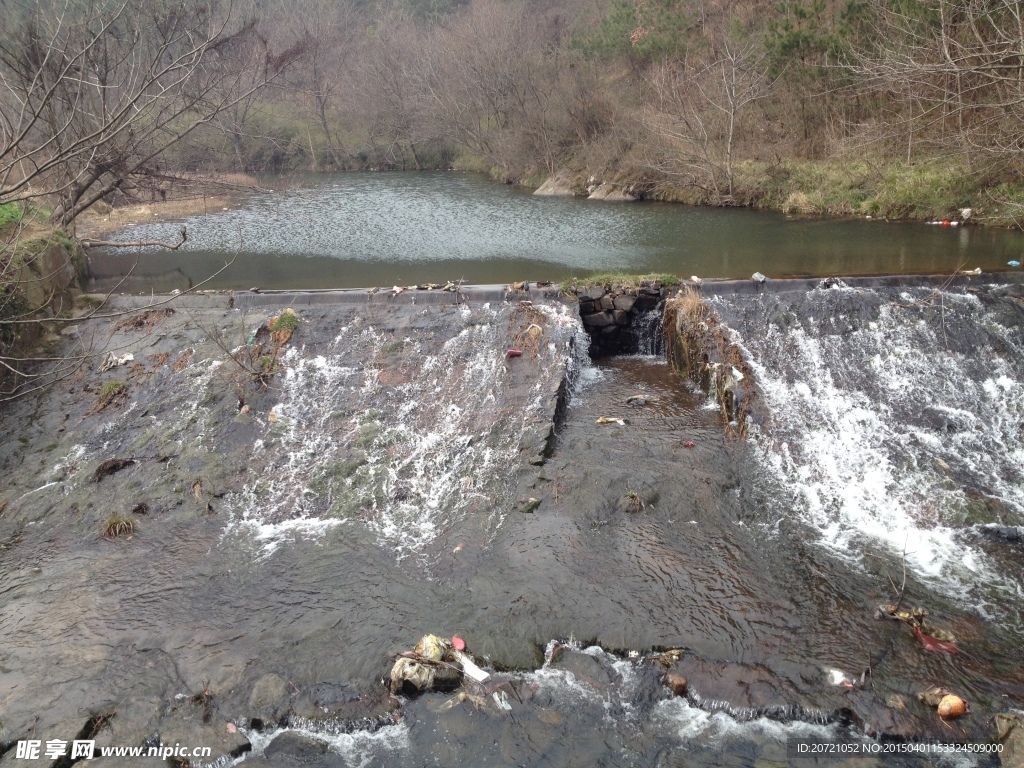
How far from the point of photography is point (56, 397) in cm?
884

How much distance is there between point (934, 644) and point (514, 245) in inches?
469

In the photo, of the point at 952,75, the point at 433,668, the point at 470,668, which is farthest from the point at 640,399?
the point at 952,75

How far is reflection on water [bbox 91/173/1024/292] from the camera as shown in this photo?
12352 millimetres

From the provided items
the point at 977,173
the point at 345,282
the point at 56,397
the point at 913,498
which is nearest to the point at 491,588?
the point at 913,498

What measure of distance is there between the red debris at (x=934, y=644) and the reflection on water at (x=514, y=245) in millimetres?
7072

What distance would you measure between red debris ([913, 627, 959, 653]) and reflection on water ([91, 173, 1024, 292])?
7072mm

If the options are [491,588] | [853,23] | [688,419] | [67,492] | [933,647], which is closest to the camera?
[933,647]

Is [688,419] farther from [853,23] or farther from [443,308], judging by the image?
[853,23]

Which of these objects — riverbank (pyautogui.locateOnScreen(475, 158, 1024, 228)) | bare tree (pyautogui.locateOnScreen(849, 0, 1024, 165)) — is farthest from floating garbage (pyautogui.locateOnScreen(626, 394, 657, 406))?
riverbank (pyautogui.locateOnScreen(475, 158, 1024, 228))

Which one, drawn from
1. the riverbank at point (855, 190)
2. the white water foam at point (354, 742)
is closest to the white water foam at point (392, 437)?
the white water foam at point (354, 742)

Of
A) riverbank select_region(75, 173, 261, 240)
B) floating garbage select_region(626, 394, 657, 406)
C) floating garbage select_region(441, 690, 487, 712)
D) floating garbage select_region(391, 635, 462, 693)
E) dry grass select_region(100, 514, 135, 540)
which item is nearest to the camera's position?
floating garbage select_region(441, 690, 487, 712)

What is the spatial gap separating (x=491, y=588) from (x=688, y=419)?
3.53m

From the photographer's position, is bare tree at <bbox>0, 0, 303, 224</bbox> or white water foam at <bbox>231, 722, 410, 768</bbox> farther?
white water foam at <bbox>231, 722, 410, 768</bbox>

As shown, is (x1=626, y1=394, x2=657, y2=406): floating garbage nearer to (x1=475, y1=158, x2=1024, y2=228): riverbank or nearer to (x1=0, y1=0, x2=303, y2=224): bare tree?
(x1=0, y1=0, x2=303, y2=224): bare tree
